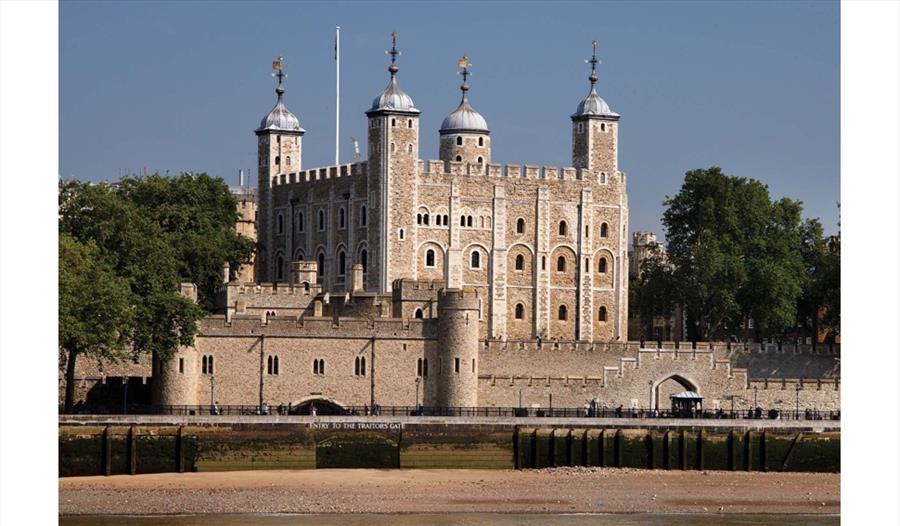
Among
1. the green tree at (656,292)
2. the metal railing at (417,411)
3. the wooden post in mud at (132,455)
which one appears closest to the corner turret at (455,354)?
the metal railing at (417,411)

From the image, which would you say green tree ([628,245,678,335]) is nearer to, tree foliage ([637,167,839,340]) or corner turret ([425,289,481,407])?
tree foliage ([637,167,839,340])

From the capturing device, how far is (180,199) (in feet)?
279

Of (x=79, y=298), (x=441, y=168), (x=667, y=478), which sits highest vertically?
(x=441, y=168)

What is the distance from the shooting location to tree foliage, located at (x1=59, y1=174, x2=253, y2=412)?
63.0 metres

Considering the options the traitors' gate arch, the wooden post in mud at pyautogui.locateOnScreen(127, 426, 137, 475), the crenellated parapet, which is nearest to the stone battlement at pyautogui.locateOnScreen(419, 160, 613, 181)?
the crenellated parapet

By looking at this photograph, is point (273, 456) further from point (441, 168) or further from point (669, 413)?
point (441, 168)

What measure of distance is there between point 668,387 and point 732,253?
39.1 ft

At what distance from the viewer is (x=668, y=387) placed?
71625mm

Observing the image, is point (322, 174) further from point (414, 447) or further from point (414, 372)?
point (414, 447)

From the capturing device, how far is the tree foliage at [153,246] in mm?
62969

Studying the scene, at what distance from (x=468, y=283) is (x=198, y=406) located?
2381 cm

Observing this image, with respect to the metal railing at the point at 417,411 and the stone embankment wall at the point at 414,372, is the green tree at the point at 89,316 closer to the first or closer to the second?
the metal railing at the point at 417,411
